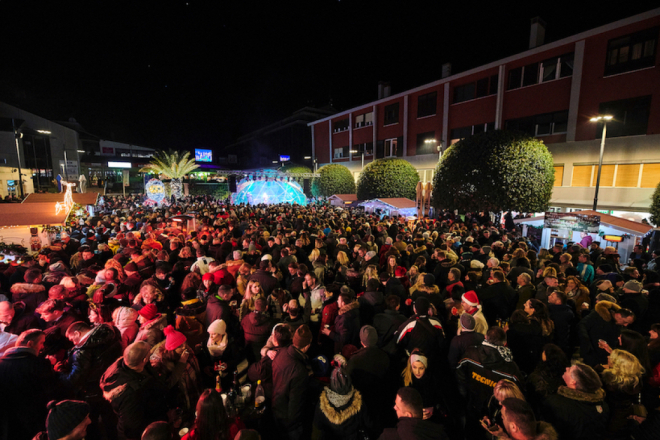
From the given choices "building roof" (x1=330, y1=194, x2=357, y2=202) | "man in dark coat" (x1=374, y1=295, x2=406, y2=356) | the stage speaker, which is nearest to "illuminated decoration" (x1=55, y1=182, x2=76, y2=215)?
"man in dark coat" (x1=374, y1=295, x2=406, y2=356)

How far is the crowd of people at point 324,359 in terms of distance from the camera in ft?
8.61

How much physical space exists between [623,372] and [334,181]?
26.9 m

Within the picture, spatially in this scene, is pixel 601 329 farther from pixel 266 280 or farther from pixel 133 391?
pixel 133 391

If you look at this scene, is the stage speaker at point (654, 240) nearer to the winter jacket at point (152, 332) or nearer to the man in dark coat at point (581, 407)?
the man in dark coat at point (581, 407)

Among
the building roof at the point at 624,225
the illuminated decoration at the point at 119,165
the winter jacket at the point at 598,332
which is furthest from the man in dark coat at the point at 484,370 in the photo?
the illuminated decoration at the point at 119,165

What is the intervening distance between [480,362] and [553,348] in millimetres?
731

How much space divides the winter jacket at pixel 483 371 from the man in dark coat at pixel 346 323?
141 cm

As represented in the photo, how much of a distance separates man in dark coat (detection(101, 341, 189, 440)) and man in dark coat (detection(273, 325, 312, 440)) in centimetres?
118

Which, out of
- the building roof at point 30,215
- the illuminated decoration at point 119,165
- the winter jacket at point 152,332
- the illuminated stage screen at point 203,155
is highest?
the illuminated stage screen at point 203,155

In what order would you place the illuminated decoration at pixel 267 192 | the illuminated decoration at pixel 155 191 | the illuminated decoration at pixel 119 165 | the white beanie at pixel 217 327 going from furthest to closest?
the illuminated decoration at pixel 119 165, the illuminated decoration at pixel 267 192, the illuminated decoration at pixel 155 191, the white beanie at pixel 217 327

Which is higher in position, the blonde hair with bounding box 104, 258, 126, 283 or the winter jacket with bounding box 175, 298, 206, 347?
the blonde hair with bounding box 104, 258, 126, 283

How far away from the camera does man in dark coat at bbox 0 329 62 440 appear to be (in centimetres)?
277

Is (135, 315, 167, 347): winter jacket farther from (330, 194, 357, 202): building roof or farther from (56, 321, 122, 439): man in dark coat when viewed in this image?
(330, 194, 357, 202): building roof

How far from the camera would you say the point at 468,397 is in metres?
3.57
